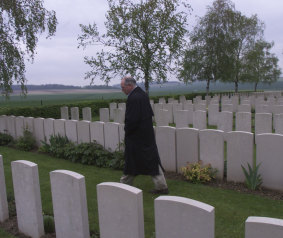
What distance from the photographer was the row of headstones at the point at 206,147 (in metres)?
4.75

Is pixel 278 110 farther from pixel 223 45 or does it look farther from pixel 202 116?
pixel 223 45

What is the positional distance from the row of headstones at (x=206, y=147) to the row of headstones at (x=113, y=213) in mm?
3081

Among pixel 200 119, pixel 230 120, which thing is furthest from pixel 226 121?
pixel 200 119

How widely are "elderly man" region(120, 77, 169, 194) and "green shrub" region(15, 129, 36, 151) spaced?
17.1 ft

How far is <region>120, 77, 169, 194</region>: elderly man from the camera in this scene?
4.23m

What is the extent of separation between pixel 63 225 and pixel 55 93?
52.7 metres

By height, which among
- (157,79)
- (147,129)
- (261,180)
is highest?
(157,79)

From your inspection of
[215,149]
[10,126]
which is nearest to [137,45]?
[10,126]

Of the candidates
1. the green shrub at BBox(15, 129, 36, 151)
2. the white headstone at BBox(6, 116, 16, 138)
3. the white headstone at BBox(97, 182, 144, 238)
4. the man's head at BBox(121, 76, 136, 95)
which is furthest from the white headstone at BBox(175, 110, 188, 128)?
the white headstone at BBox(97, 182, 144, 238)

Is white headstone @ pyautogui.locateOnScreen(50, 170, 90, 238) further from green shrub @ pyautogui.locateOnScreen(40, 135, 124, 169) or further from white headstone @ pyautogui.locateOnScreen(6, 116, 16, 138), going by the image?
white headstone @ pyautogui.locateOnScreen(6, 116, 16, 138)

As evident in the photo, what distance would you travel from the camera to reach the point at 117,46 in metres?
13.7

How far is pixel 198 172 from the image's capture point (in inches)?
206

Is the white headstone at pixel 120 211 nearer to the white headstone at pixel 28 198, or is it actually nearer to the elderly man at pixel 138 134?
the white headstone at pixel 28 198

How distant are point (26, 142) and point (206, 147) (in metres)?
5.81
